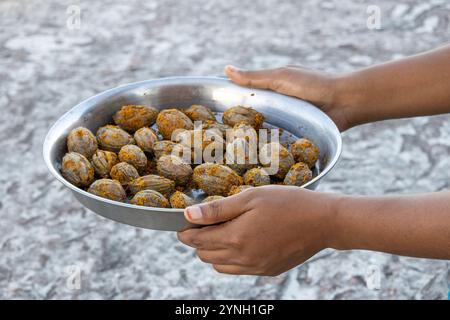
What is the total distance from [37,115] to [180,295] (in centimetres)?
86

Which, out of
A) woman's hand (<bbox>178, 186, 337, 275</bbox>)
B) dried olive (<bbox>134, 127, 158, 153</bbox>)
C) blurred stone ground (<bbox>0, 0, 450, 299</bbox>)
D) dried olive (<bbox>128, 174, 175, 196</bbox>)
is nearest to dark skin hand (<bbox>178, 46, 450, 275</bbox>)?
woman's hand (<bbox>178, 186, 337, 275</bbox>)

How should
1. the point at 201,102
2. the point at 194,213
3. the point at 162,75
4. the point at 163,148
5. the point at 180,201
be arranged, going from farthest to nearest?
the point at 162,75
the point at 201,102
the point at 163,148
the point at 180,201
the point at 194,213

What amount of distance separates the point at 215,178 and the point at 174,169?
60 millimetres

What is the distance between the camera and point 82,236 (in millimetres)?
1699

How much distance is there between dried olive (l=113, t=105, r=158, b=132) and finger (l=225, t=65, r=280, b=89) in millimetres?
140

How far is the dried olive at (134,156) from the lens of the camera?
38.5 inches

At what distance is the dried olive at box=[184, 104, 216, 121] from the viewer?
1.06 meters

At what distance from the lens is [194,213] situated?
790mm

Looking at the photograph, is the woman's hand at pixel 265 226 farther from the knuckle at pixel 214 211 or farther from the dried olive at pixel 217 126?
the dried olive at pixel 217 126

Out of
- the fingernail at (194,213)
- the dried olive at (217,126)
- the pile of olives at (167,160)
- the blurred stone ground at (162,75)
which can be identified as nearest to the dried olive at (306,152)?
the pile of olives at (167,160)

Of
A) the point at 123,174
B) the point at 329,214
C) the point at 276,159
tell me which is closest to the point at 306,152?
the point at 276,159

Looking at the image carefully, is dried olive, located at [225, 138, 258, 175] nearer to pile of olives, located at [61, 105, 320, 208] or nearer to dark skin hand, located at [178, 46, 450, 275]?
pile of olives, located at [61, 105, 320, 208]

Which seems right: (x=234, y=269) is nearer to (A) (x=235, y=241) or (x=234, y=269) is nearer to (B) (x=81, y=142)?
(A) (x=235, y=241)

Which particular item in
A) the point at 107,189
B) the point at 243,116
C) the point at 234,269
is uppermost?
the point at 243,116
